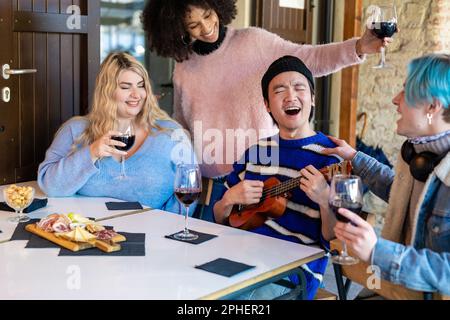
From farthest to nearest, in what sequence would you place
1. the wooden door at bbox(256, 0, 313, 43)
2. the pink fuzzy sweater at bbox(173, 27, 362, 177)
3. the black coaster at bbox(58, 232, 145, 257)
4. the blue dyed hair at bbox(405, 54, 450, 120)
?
the wooden door at bbox(256, 0, 313, 43)
the pink fuzzy sweater at bbox(173, 27, 362, 177)
the black coaster at bbox(58, 232, 145, 257)
the blue dyed hair at bbox(405, 54, 450, 120)

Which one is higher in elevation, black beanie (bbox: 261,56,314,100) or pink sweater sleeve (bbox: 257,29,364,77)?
pink sweater sleeve (bbox: 257,29,364,77)

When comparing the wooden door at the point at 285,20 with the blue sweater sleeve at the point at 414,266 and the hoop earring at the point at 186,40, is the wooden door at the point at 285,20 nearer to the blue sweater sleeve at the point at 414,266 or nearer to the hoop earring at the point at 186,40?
the hoop earring at the point at 186,40

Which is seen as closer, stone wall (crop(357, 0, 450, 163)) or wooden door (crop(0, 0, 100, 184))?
wooden door (crop(0, 0, 100, 184))

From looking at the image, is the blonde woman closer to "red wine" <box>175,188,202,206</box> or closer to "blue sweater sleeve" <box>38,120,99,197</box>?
"blue sweater sleeve" <box>38,120,99,197</box>

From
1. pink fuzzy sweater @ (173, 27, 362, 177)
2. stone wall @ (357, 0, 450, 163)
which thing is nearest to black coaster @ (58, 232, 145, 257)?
pink fuzzy sweater @ (173, 27, 362, 177)

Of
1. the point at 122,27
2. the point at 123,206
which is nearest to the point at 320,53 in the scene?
the point at 123,206

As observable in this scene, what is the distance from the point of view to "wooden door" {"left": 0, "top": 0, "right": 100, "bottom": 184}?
10.1 ft

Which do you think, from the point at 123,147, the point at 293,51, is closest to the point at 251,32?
the point at 293,51

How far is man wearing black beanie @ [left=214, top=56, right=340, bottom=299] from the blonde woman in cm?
49

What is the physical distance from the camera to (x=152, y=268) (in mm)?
1603

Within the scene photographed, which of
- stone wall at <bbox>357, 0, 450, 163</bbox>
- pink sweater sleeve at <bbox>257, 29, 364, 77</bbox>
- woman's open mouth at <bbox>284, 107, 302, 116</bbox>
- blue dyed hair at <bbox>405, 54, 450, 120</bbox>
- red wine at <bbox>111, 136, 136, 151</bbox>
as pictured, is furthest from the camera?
stone wall at <bbox>357, 0, 450, 163</bbox>

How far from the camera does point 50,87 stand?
3.30m

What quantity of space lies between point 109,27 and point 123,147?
243 centimetres
